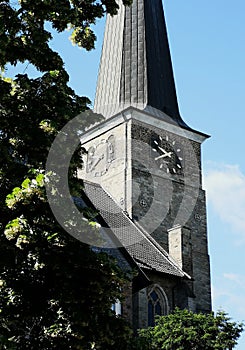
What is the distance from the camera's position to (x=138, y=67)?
3459cm

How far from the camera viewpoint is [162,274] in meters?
23.8

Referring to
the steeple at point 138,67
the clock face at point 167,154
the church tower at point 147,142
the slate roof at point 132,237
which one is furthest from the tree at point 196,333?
the steeple at point 138,67

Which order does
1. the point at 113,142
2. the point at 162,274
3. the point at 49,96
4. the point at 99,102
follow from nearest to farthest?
1. the point at 49,96
2. the point at 162,274
3. the point at 113,142
4. the point at 99,102

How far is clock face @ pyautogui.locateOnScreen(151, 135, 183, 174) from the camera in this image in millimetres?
32719

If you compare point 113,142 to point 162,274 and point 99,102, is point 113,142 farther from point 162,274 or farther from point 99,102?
point 162,274

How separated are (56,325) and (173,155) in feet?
81.5

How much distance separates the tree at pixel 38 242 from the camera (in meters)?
9.14

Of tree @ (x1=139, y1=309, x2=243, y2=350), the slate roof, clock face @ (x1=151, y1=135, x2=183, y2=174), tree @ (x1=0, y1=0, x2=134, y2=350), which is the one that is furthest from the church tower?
tree @ (x1=0, y1=0, x2=134, y2=350)

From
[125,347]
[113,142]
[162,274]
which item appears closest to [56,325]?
[125,347]

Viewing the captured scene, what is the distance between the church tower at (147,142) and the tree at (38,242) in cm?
1740

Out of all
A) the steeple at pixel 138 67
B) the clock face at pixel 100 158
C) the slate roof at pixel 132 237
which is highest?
the steeple at pixel 138 67

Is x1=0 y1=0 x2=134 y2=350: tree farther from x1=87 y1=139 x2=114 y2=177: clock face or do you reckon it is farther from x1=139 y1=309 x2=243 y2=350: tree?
x1=87 y1=139 x2=114 y2=177: clock face

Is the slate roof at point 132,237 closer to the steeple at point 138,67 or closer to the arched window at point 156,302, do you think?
the arched window at point 156,302

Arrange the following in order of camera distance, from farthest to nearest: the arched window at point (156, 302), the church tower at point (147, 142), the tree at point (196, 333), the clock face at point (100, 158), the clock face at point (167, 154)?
the clock face at point (100, 158) → the clock face at point (167, 154) → the church tower at point (147, 142) → the arched window at point (156, 302) → the tree at point (196, 333)
